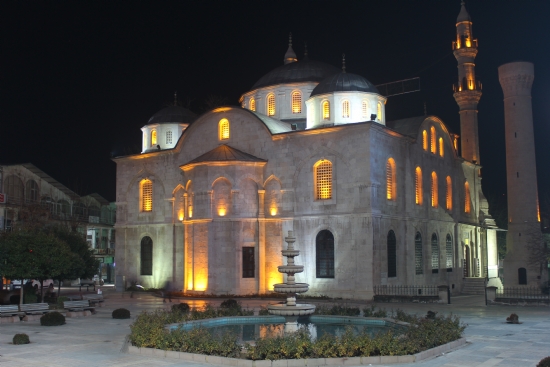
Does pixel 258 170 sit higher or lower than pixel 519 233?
higher

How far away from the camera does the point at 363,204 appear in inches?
1180

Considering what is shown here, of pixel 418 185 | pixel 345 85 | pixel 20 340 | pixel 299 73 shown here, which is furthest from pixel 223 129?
pixel 20 340

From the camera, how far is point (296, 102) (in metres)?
38.3

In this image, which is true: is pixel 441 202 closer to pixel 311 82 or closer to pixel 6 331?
pixel 311 82

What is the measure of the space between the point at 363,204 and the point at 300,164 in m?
4.16

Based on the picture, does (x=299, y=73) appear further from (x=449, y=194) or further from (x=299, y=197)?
(x=449, y=194)

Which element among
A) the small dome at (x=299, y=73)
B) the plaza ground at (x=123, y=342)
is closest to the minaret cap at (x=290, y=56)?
the small dome at (x=299, y=73)

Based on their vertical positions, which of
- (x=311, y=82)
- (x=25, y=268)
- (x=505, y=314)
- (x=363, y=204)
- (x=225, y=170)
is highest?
(x=311, y=82)

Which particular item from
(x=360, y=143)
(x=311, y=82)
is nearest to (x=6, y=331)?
(x=360, y=143)

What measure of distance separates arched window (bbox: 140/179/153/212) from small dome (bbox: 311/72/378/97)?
12206mm

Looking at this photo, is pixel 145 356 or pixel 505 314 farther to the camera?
pixel 505 314

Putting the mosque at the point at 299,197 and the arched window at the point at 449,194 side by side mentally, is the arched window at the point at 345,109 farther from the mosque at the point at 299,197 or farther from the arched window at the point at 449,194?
the arched window at the point at 449,194

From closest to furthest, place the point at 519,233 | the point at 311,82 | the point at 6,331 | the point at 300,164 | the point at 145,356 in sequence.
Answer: the point at 145,356 → the point at 6,331 → the point at 300,164 → the point at 311,82 → the point at 519,233

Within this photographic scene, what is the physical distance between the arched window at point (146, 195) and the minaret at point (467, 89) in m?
23.1
